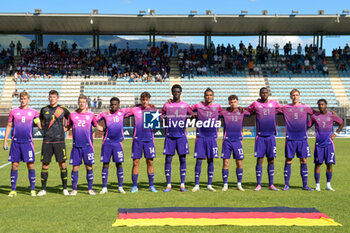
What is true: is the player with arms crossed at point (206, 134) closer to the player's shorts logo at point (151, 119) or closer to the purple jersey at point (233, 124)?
the purple jersey at point (233, 124)

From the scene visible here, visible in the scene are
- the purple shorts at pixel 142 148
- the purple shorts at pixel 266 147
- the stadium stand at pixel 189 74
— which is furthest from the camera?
the stadium stand at pixel 189 74

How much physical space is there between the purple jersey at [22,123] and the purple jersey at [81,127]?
884 millimetres

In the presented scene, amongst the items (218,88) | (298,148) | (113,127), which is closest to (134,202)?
(113,127)

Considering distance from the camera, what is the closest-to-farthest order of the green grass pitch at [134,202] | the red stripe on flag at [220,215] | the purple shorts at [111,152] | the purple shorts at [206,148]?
the green grass pitch at [134,202]
the red stripe on flag at [220,215]
the purple shorts at [111,152]
the purple shorts at [206,148]

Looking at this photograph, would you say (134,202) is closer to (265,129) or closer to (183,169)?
(183,169)

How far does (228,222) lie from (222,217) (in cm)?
28

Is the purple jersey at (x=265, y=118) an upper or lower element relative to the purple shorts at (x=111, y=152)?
upper

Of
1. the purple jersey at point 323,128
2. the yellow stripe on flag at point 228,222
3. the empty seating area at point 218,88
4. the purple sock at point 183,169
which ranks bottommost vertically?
the yellow stripe on flag at point 228,222

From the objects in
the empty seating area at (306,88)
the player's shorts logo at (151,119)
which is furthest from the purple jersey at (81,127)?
the empty seating area at (306,88)

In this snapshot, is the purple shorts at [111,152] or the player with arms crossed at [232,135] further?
the player with arms crossed at [232,135]

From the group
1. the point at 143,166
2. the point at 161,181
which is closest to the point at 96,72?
the point at 143,166

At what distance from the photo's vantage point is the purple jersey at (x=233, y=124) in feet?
31.5

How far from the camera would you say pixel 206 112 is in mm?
9594

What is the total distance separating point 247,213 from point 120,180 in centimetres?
337
